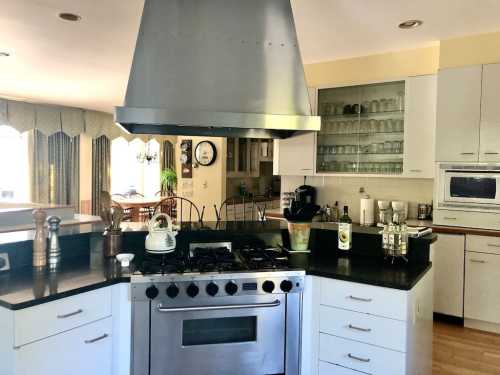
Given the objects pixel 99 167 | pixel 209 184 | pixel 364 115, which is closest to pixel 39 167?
pixel 99 167

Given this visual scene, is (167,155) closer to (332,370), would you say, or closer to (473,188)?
(473,188)

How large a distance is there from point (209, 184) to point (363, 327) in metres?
5.13

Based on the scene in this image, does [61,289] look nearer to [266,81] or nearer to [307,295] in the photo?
[307,295]

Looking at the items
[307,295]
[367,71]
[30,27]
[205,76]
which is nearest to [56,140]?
[30,27]

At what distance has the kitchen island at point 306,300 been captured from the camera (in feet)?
5.43

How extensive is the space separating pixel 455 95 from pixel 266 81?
226 cm

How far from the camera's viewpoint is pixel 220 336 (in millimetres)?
2033

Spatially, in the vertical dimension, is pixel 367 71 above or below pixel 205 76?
above

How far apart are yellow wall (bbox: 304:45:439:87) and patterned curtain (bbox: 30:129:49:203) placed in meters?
5.17

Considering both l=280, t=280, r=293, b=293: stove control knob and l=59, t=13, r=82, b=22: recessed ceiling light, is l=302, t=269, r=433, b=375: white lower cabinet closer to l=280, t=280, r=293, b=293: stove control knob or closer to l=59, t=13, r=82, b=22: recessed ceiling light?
Answer: l=280, t=280, r=293, b=293: stove control knob

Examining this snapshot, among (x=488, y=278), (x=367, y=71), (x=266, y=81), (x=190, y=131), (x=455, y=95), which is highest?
(x=367, y=71)

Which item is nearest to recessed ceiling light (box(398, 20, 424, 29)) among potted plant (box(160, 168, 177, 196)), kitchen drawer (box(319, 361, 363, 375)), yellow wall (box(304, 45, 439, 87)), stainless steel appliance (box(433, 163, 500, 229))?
yellow wall (box(304, 45, 439, 87))

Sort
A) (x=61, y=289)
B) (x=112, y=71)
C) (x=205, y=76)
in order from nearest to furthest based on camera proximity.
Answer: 1. (x=61, y=289)
2. (x=205, y=76)
3. (x=112, y=71)

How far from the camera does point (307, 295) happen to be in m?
2.09
